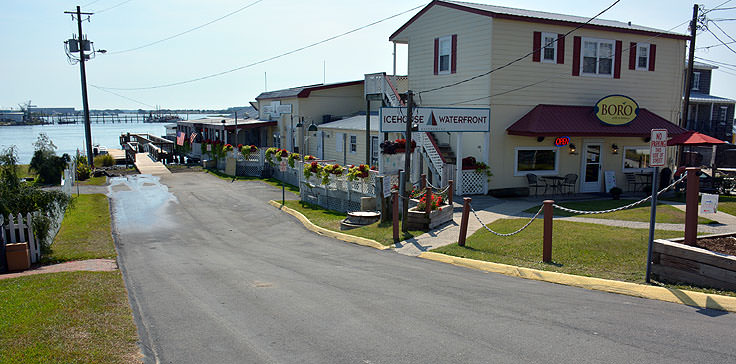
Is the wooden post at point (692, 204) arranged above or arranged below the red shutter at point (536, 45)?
below

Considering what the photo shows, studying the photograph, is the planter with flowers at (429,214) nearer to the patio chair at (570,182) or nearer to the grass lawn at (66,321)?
the patio chair at (570,182)

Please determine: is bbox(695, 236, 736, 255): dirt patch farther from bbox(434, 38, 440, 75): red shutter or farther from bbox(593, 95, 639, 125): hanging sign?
bbox(434, 38, 440, 75): red shutter

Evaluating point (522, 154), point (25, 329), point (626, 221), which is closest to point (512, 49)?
point (522, 154)

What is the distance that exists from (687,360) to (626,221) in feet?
32.4

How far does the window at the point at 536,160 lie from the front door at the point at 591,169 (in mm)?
1510

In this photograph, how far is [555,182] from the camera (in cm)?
2192

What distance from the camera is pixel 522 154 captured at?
853 inches

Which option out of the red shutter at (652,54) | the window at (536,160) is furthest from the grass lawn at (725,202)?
the red shutter at (652,54)

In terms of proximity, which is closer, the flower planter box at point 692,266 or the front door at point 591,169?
the flower planter box at point 692,266

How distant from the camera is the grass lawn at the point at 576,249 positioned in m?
9.88

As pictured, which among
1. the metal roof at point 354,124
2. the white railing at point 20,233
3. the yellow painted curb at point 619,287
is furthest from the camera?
the metal roof at point 354,124

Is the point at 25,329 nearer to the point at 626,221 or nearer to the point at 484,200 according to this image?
the point at 626,221

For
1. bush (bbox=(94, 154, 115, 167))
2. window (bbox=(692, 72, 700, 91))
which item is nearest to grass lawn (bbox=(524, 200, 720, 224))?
window (bbox=(692, 72, 700, 91))

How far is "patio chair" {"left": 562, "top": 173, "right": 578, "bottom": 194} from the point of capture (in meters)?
21.4
